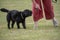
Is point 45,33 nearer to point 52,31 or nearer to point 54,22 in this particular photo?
point 52,31

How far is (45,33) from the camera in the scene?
4.27m

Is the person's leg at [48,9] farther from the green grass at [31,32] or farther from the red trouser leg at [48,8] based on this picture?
the green grass at [31,32]

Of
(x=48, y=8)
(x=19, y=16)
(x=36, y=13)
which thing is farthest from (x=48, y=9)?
(x=19, y=16)

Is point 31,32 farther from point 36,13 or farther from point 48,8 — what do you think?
point 48,8

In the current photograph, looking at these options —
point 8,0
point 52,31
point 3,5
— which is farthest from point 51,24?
point 8,0

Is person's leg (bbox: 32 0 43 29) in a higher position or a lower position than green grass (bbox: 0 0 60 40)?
higher

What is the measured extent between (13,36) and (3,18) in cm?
133

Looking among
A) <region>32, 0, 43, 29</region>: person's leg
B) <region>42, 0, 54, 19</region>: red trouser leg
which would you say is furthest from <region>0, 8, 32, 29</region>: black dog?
<region>42, 0, 54, 19</region>: red trouser leg

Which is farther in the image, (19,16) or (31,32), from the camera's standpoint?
(19,16)

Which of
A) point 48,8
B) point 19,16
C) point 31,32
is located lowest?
point 31,32

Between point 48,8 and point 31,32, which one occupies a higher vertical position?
point 48,8

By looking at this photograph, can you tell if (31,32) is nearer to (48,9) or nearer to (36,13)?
(36,13)

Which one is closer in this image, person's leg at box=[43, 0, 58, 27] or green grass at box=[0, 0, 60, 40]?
green grass at box=[0, 0, 60, 40]

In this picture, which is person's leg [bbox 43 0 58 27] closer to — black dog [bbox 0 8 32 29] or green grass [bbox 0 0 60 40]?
green grass [bbox 0 0 60 40]
